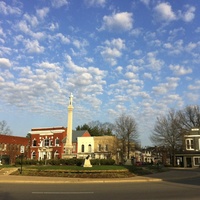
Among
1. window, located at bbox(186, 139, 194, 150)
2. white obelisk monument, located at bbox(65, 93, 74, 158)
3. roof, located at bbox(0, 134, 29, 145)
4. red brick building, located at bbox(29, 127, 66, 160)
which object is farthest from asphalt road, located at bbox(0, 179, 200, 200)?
roof, located at bbox(0, 134, 29, 145)

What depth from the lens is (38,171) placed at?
2769 cm

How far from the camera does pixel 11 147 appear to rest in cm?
7900

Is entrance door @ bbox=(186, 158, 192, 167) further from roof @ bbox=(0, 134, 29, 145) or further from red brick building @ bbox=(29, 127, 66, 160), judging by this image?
roof @ bbox=(0, 134, 29, 145)

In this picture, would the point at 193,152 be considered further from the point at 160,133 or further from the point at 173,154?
the point at 160,133

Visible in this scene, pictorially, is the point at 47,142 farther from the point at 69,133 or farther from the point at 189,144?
the point at 189,144

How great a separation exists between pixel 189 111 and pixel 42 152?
40684mm

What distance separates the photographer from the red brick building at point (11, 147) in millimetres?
73338

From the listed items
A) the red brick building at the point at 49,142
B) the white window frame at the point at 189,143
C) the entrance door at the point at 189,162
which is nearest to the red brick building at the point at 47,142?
the red brick building at the point at 49,142

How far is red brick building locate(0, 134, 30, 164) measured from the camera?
73.3 meters

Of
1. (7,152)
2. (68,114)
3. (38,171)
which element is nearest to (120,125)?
(68,114)

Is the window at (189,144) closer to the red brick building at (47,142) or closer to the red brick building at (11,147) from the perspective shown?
the red brick building at (47,142)

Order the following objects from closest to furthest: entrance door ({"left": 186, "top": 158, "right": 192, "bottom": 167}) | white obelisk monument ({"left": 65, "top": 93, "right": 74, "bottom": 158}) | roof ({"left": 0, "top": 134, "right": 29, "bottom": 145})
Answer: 1. white obelisk monument ({"left": 65, "top": 93, "right": 74, "bottom": 158})
2. entrance door ({"left": 186, "top": 158, "right": 192, "bottom": 167})
3. roof ({"left": 0, "top": 134, "right": 29, "bottom": 145})

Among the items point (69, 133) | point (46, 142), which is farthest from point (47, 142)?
point (69, 133)

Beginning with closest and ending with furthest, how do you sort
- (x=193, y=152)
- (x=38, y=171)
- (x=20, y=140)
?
(x=38, y=171) < (x=193, y=152) < (x=20, y=140)
